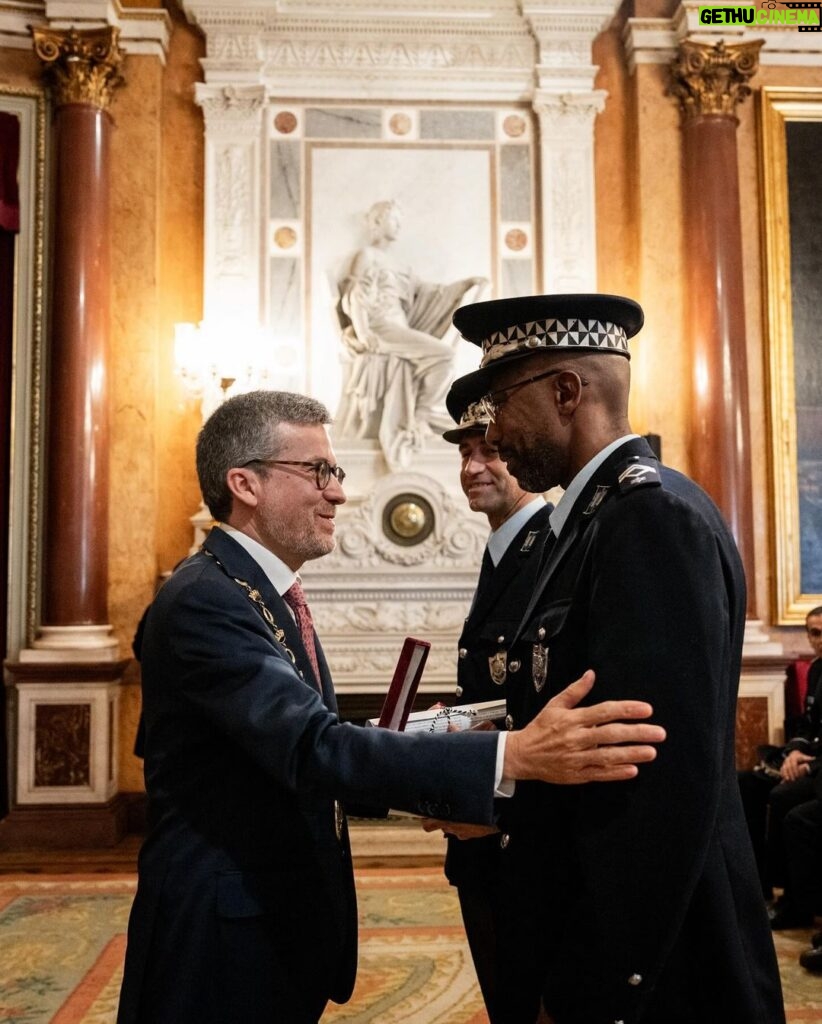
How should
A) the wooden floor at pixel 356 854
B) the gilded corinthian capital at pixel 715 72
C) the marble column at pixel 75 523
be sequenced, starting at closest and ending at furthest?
the wooden floor at pixel 356 854
the marble column at pixel 75 523
the gilded corinthian capital at pixel 715 72

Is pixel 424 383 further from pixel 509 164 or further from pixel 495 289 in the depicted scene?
pixel 509 164

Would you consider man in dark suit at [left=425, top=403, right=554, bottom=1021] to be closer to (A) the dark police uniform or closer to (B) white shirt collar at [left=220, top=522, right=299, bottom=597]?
(A) the dark police uniform

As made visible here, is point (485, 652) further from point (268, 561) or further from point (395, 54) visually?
point (395, 54)

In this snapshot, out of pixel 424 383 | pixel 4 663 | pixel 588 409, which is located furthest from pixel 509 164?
pixel 588 409

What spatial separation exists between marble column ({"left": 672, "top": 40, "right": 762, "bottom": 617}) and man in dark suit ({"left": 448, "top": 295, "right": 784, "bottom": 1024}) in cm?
463

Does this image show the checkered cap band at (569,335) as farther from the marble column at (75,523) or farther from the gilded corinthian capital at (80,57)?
the gilded corinthian capital at (80,57)

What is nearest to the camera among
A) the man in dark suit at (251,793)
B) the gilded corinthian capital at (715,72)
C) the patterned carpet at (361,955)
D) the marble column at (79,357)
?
the man in dark suit at (251,793)

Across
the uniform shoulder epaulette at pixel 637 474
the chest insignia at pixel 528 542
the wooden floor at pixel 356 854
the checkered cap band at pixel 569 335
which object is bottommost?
the wooden floor at pixel 356 854

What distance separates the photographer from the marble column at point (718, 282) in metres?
5.95

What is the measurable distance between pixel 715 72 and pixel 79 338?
421 centimetres

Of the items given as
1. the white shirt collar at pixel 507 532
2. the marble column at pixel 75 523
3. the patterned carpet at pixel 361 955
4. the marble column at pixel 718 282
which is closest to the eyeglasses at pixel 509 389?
the white shirt collar at pixel 507 532

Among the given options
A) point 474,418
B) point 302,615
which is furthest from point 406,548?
point 302,615

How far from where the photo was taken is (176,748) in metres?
1.61

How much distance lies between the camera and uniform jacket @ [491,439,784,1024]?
1.24 meters
